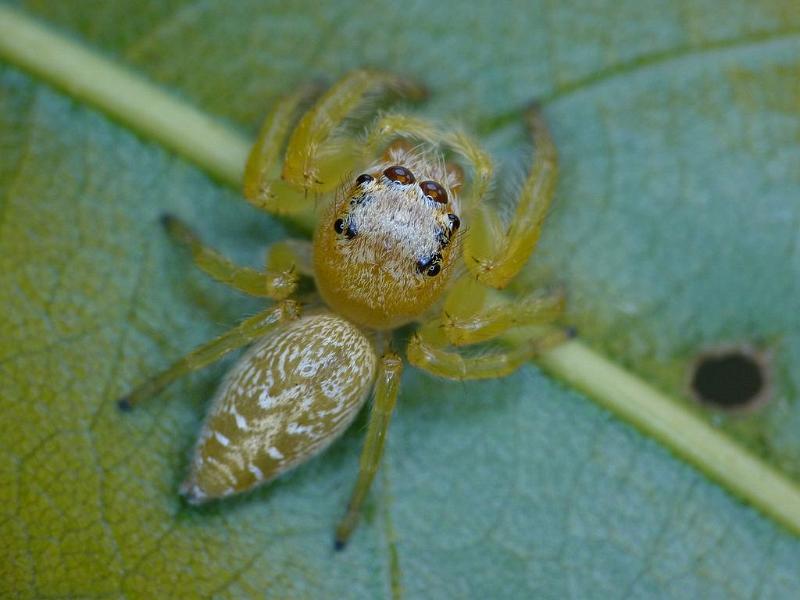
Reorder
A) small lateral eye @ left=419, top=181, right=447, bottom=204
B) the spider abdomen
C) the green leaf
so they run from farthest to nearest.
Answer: small lateral eye @ left=419, top=181, right=447, bottom=204
the green leaf
the spider abdomen

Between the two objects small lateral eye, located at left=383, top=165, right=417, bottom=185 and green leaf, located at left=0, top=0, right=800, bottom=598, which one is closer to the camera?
green leaf, located at left=0, top=0, right=800, bottom=598

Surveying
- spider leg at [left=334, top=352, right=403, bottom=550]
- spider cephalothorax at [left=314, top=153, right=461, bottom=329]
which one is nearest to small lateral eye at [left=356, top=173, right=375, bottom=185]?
spider cephalothorax at [left=314, top=153, right=461, bottom=329]

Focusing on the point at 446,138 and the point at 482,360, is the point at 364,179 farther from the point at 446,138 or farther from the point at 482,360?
the point at 482,360

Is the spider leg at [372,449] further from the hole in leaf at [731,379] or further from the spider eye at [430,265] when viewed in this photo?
the hole in leaf at [731,379]

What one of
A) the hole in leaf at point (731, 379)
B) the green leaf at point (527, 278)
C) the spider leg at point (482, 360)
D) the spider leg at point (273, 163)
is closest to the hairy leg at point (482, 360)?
the spider leg at point (482, 360)

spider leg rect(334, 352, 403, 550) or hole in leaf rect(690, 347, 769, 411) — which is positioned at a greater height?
hole in leaf rect(690, 347, 769, 411)

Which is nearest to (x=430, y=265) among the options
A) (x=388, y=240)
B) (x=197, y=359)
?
(x=388, y=240)

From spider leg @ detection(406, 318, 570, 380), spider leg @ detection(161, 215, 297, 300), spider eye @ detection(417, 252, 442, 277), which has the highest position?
spider eye @ detection(417, 252, 442, 277)

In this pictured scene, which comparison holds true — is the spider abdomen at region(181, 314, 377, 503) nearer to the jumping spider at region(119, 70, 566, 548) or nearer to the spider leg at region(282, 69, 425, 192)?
the jumping spider at region(119, 70, 566, 548)
